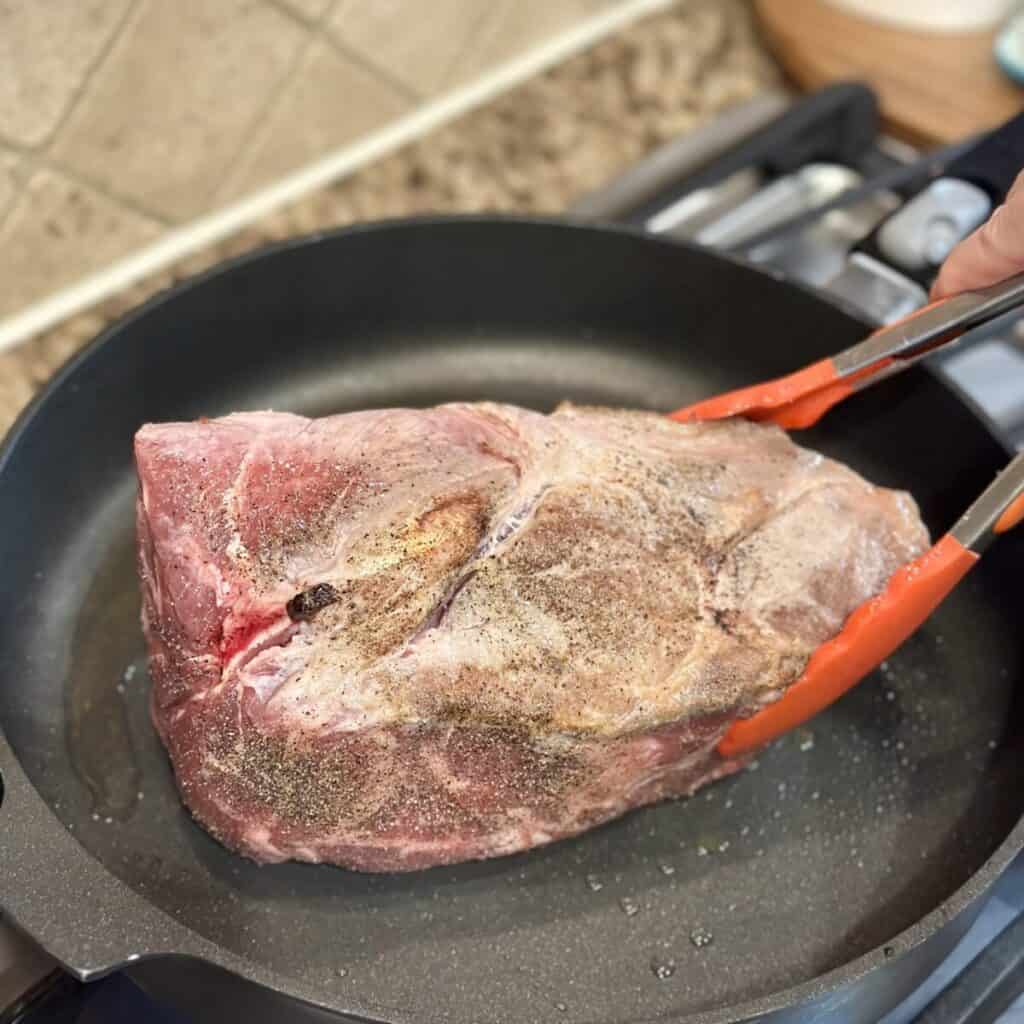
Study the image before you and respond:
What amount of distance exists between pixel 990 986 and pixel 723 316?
31.8 inches

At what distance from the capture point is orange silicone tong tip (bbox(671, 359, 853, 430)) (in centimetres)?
113

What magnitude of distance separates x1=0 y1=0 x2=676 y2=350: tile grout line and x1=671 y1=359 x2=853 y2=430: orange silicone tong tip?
33.9 inches

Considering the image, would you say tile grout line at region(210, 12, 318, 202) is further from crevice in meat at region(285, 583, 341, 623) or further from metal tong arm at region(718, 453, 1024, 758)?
metal tong arm at region(718, 453, 1024, 758)

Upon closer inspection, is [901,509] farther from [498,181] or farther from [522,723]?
[498,181]

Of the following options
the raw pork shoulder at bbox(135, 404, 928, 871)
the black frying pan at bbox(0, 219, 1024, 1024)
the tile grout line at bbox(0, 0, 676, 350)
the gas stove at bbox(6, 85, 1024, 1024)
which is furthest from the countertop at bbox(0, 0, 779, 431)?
the raw pork shoulder at bbox(135, 404, 928, 871)

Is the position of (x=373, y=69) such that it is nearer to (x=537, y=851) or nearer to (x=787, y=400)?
(x=787, y=400)

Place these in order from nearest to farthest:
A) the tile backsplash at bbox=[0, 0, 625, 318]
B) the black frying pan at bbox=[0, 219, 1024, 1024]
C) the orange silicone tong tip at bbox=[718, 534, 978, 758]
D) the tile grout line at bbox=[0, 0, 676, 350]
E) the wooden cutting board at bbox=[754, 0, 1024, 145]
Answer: the black frying pan at bbox=[0, 219, 1024, 1024], the orange silicone tong tip at bbox=[718, 534, 978, 758], the tile backsplash at bbox=[0, 0, 625, 318], the tile grout line at bbox=[0, 0, 676, 350], the wooden cutting board at bbox=[754, 0, 1024, 145]

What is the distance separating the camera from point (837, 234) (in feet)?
5.37

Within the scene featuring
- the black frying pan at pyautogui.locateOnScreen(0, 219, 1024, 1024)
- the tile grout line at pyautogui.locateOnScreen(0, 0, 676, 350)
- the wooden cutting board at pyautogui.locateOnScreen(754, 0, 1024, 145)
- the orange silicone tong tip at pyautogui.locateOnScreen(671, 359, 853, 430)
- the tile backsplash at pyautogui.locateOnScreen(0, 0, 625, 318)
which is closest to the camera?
the black frying pan at pyautogui.locateOnScreen(0, 219, 1024, 1024)

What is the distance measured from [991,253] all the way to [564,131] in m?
1.02

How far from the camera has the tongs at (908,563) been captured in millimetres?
1019

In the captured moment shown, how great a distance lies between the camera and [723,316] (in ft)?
4.66

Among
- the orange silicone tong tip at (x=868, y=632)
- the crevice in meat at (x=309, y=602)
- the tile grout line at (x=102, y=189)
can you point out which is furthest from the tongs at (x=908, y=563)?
the tile grout line at (x=102, y=189)

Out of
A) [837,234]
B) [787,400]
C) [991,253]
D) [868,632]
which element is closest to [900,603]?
[868,632]
